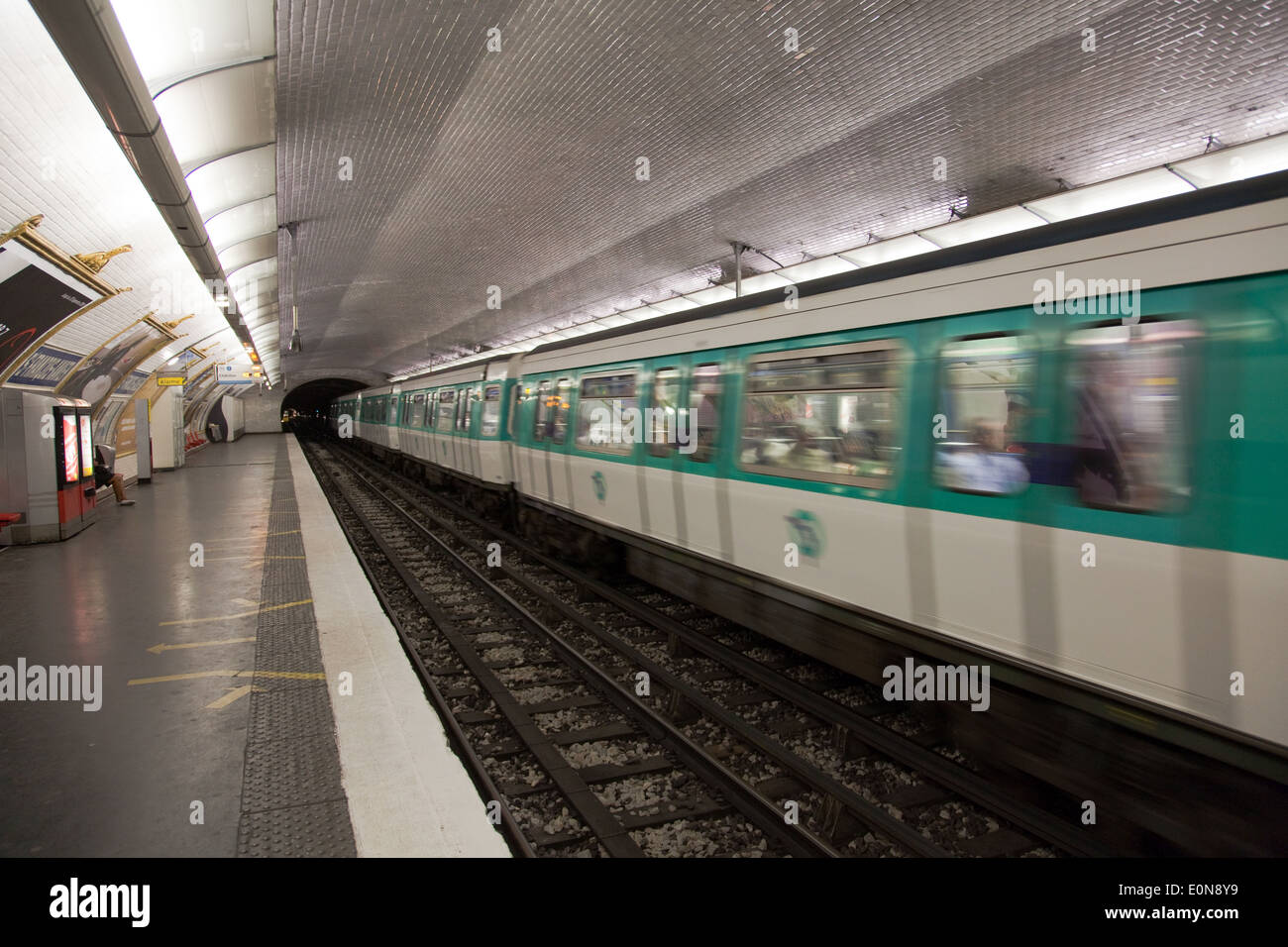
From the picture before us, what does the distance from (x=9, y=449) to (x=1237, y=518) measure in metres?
12.9

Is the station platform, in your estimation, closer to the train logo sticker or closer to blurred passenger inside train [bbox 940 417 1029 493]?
the train logo sticker

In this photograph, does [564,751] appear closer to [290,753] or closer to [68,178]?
[290,753]

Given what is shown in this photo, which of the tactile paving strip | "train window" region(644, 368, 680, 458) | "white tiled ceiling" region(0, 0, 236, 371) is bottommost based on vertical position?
the tactile paving strip

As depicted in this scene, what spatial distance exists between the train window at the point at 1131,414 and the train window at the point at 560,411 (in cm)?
648

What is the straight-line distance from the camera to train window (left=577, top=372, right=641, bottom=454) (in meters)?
7.40

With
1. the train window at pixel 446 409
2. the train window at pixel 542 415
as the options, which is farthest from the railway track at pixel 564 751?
the train window at pixel 446 409

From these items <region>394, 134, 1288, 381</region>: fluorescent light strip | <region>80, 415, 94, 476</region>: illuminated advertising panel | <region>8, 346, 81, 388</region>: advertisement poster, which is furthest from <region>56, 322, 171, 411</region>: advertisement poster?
<region>394, 134, 1288, 381</region>: fluorescent light strip

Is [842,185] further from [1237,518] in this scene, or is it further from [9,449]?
[9,449]

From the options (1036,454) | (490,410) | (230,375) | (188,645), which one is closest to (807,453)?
(1036,454)

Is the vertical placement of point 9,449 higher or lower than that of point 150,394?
lower

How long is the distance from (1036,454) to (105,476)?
15290 millimetres

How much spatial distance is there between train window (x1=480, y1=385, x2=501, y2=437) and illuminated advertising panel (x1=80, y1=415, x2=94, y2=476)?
6.06m
